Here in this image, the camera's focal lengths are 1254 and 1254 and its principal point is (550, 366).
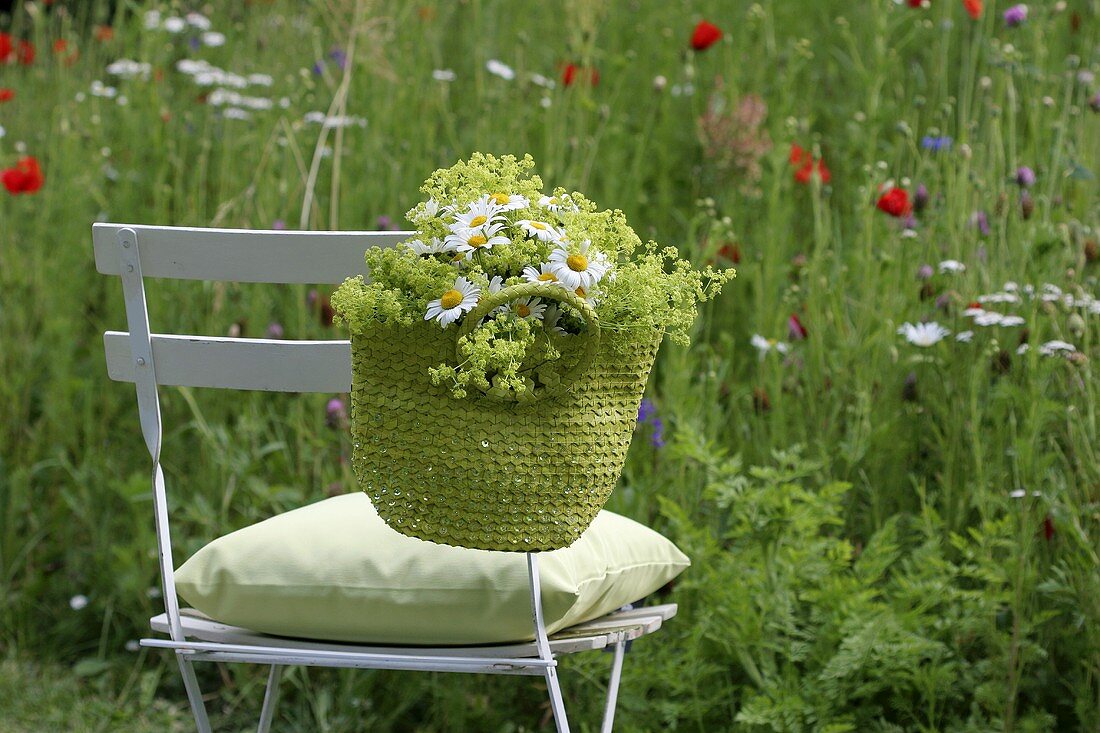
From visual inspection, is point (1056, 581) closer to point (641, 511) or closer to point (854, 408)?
point (854, 408)

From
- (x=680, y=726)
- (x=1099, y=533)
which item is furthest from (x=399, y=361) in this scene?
(x=1099, y=533)

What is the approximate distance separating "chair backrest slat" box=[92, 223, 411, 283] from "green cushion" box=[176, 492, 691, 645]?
1.04 feet

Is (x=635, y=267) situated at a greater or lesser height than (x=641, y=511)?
greater

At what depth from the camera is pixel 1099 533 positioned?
2.00 meters

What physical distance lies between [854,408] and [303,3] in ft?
8.91

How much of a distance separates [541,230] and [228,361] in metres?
0.45

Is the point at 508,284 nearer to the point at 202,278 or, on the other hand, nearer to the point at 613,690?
the point at 202,278

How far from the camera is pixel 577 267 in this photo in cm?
125

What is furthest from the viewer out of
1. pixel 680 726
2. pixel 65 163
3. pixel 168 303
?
pixel 65 163

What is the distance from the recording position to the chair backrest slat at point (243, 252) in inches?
56.9

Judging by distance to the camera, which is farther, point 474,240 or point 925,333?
point 925,333

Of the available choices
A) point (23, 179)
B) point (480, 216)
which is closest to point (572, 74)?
point (23, 179)

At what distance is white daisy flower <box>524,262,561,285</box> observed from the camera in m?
1.24

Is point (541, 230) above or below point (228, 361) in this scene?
above
